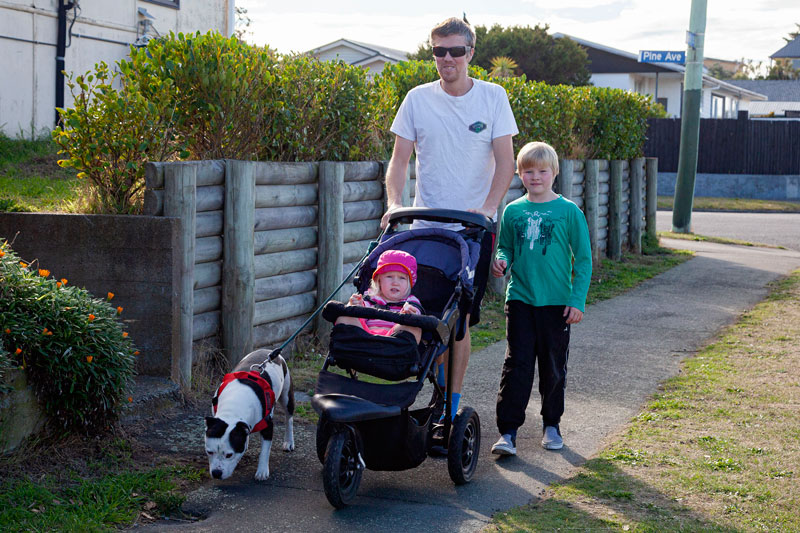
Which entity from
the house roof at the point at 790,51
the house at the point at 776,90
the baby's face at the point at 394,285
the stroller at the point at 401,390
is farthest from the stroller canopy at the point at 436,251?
the house roof at the point at 790,51

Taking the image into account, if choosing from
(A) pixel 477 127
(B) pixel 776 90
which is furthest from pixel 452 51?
(B) pixel 776 90

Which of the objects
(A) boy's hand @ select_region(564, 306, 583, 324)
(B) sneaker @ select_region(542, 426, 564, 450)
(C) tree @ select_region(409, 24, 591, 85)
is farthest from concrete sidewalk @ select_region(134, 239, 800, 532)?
(C) tree @ select_region(409, 24, 591, 85)

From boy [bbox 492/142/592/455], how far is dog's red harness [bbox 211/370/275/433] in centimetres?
143

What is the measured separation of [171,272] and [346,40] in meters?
37.0

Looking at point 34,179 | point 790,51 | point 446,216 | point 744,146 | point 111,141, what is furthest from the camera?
point 790,51

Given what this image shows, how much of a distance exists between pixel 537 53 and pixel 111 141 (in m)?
44.2

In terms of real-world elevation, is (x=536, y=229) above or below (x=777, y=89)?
below

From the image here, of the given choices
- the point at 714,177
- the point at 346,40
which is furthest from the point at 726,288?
the point at 346,40

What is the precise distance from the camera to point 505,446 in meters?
5.60

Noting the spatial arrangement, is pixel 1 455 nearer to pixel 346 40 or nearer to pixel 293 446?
pixel 293 446

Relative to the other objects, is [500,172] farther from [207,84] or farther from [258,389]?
[207,84]

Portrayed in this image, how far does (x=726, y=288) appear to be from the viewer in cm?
1272

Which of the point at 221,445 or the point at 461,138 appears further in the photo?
the point at 461,138

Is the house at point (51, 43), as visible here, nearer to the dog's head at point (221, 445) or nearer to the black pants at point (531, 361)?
the black pants at point (531, 361)
